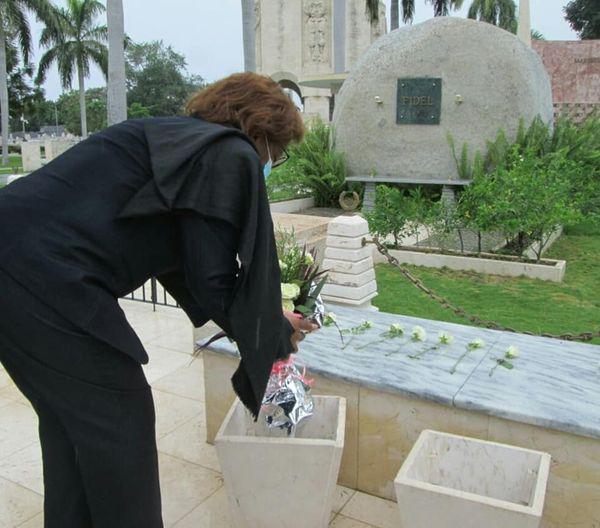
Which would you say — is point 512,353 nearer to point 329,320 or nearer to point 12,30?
point 329,320

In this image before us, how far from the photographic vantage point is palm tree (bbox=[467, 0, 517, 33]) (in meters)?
34.0

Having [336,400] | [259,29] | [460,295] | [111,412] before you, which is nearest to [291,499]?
[336,400]

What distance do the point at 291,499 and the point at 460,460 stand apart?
2.07 feet

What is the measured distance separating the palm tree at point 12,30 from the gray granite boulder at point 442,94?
20946mm

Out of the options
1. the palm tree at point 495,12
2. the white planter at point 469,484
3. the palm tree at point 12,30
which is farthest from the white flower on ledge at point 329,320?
the palm tree at point 495,12

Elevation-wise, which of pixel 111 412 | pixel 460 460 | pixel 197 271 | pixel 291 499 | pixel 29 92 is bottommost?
pixel 291 499

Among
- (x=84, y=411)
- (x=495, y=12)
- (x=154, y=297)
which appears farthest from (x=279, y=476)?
(x=495, y=12)

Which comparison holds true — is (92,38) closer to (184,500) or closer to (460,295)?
(460,295)

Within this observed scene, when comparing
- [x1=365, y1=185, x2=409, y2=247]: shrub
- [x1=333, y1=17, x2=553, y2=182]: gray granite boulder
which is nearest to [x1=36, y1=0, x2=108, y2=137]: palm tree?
[x1=333, y1=17, x2=553, y2=182]: gray granite boulder

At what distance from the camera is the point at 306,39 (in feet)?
103

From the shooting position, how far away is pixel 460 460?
2193 mm

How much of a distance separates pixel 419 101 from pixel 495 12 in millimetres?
29792

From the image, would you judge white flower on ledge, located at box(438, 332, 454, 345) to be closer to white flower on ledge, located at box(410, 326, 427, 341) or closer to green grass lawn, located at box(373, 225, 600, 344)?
white flower on ledge, located at box(410, 326, 427, 341)

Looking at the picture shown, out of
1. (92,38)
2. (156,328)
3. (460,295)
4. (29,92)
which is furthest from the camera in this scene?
(29,92)
